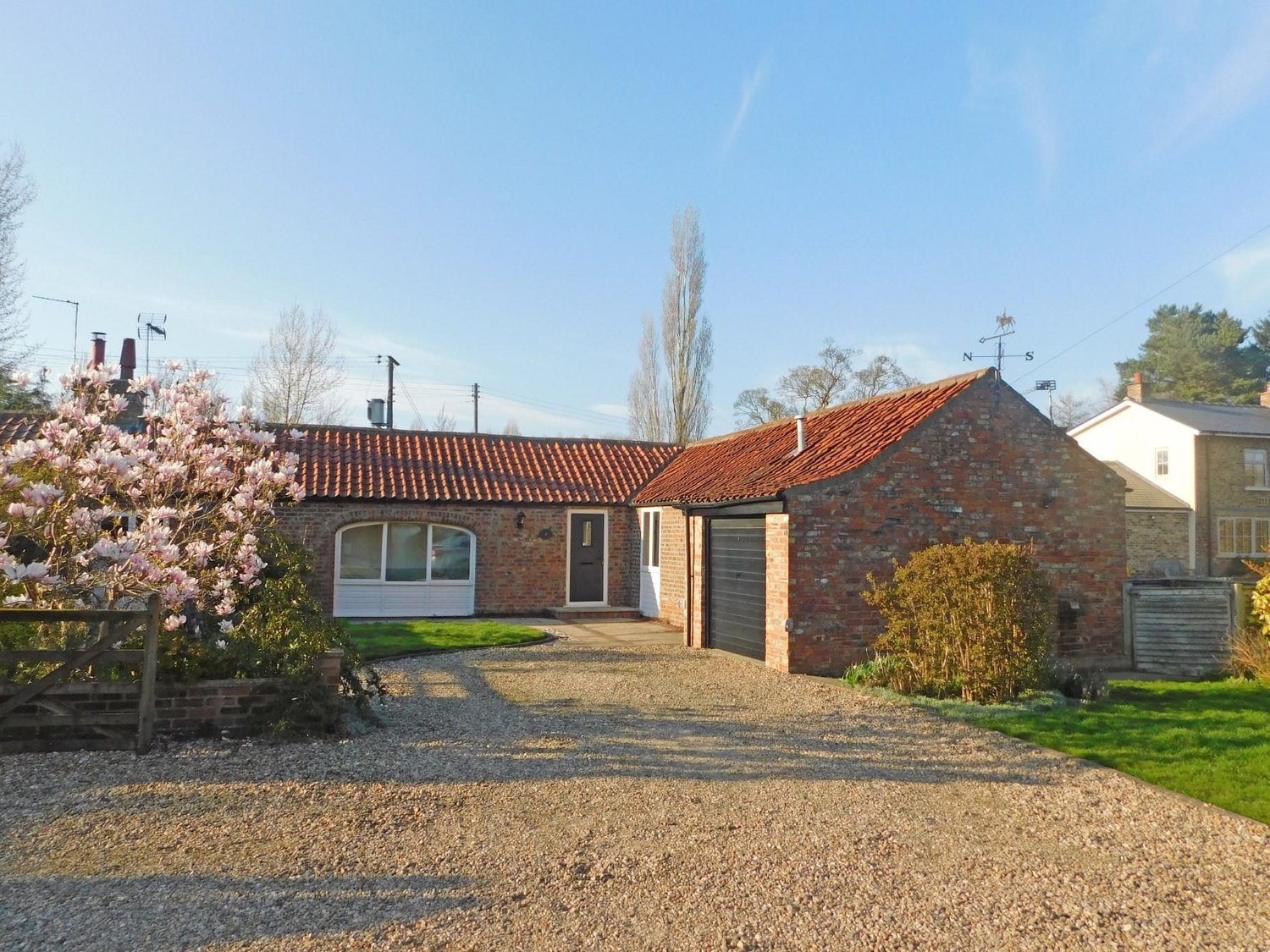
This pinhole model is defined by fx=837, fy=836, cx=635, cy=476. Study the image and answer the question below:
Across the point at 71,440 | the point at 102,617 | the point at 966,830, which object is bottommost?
the point at 966,830

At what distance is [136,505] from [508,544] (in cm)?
1031

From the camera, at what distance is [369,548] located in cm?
1802

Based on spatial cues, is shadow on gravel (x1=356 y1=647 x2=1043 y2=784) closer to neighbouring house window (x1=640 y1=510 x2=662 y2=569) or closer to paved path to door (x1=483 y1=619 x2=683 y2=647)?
paved path to door (x1=483 y1=619 x2=683 y2=647)

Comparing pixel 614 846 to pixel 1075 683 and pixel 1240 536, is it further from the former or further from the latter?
pixel 1240 536

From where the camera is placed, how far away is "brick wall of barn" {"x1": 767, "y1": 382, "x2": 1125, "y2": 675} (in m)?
11.4

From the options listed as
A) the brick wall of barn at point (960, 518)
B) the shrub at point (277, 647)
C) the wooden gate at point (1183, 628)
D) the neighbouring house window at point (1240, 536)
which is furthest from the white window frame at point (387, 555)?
the neighbouring house window at point (1240, 536)

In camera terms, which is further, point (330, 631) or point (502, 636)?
point (502, 636)

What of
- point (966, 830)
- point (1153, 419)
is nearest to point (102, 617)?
point (966, 830)

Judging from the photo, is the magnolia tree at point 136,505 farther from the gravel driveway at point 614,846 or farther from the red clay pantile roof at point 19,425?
the red clay pantile roof at point 19,425

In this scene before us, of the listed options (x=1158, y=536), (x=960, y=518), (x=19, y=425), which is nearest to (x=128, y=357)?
(x=19, y=425)

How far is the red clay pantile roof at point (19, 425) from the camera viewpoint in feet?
57.5

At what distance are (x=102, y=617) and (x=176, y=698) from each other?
913 mm

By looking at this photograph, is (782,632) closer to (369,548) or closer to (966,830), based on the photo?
(966,830)

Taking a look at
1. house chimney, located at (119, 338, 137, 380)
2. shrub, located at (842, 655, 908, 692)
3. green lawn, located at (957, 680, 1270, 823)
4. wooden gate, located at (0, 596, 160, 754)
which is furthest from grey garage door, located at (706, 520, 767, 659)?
house chimney, located at (119, 338, 137, 380)
